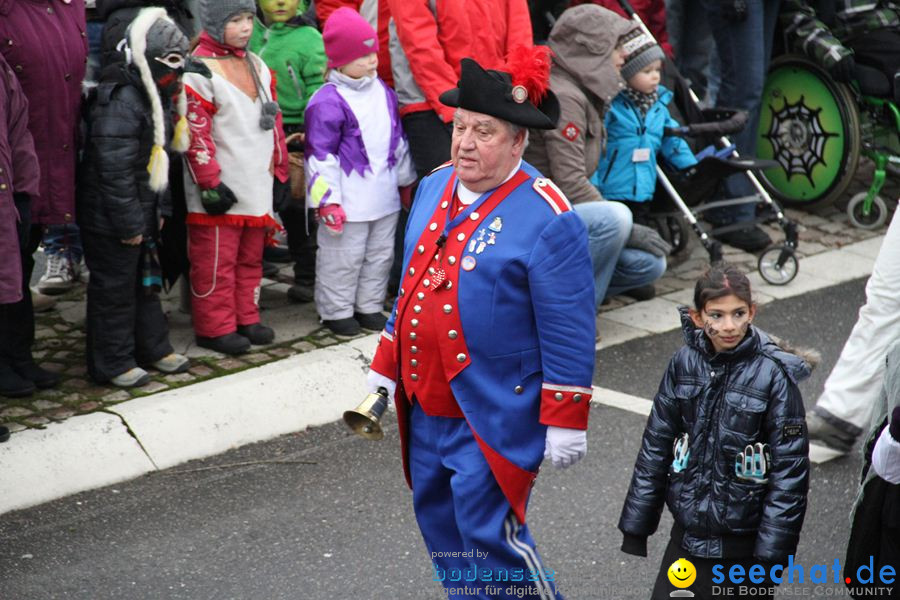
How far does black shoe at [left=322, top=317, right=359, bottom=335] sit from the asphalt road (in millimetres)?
944

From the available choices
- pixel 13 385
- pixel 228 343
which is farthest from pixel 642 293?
pixel 13 385

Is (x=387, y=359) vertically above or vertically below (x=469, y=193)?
below

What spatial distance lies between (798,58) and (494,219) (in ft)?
19.6

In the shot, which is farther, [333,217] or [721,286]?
[333,217]

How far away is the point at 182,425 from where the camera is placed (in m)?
5.73

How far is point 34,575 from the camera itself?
4684 mm

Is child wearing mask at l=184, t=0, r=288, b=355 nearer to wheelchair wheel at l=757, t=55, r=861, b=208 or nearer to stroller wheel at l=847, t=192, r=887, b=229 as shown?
wheelchair wheel at l=757, t=55, r=861, b=208

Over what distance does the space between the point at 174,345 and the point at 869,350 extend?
3.38m

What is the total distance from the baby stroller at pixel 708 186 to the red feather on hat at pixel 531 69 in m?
3.78

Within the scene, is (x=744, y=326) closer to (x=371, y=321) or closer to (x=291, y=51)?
(x=371, y=321)

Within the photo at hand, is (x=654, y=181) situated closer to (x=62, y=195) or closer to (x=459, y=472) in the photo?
(x=62, y=195)

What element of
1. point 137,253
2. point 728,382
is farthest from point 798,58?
point 728,382

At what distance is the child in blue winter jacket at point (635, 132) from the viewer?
739cm

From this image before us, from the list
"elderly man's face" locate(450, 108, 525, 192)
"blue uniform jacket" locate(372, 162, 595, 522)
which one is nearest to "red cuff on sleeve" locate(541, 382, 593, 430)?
"blue uniform jacket" locate(372, 162, 595, 522)
